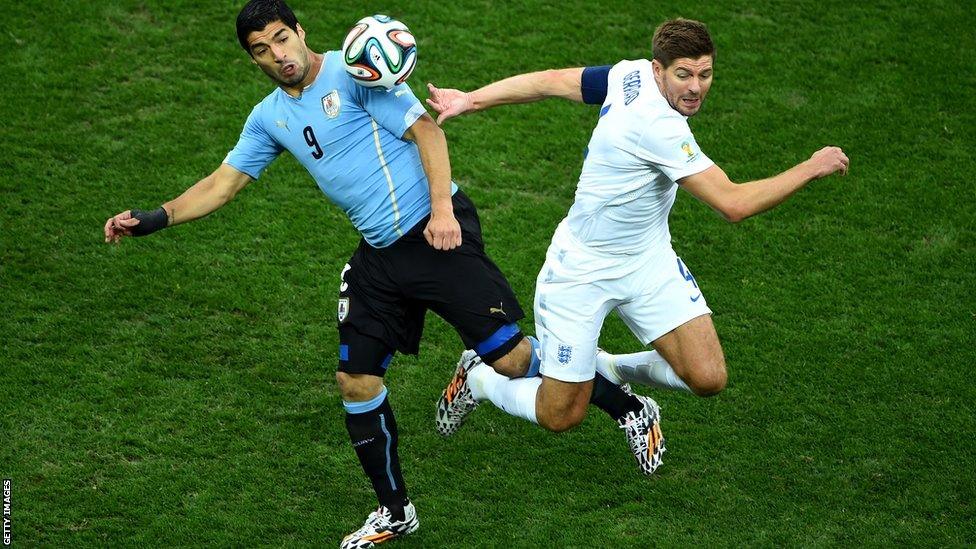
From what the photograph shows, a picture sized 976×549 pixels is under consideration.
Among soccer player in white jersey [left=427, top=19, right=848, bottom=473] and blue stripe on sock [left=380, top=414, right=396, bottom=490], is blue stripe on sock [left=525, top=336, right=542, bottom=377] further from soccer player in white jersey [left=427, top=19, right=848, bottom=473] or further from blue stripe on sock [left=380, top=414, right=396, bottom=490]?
blue stripe on sock [left=380, top=414, right=396, bottom=490]

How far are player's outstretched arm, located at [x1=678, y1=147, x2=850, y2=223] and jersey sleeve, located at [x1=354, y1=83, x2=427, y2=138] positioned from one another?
1.46 m

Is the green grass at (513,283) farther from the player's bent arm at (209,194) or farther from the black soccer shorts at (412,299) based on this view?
the player's bent arm at (209,194)

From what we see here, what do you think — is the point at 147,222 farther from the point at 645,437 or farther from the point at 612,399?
the point at 645,437

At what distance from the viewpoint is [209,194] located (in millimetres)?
6664

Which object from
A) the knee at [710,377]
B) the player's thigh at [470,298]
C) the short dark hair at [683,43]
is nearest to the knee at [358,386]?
the player's thigh at [470,298]

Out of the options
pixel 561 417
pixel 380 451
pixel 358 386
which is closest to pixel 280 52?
pixel 358 386

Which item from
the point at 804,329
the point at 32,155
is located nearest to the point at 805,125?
the point at 804,329

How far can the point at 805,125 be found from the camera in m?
10.1

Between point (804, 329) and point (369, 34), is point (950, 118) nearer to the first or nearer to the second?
point (804, 329)

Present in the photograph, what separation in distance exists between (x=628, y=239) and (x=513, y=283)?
7.63 ft

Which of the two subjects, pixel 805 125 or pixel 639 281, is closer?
pixel 639 281

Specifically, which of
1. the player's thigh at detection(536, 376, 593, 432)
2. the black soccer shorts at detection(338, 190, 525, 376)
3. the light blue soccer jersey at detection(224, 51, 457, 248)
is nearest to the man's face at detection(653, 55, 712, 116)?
the light blue soccer jersey at detection(224, 51, 457, 248)

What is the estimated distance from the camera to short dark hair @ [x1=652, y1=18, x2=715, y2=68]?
589 centimetres

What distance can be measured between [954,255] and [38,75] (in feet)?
24.9
